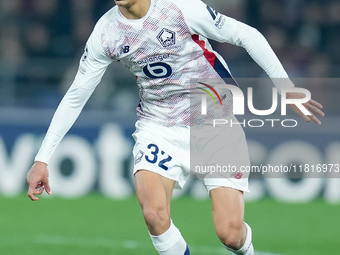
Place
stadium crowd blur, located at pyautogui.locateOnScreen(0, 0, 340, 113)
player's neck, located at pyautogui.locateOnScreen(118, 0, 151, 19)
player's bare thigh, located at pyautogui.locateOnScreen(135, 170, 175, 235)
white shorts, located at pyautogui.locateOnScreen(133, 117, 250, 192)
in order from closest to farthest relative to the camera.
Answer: player's bare thigh, located at pyautogui.locateOnScreen(135, 170, 175, 235), player's neck, located at pyautogui.locateOnScreen(118, 0, 151, 19), white shorts, located at pyautogui.locateOnScreen(133, 117, 250, 192), stadium crowd blur, located at pyautogui.locateOnScreen(0, 0, 340, 113)

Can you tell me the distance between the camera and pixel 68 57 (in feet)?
42.0

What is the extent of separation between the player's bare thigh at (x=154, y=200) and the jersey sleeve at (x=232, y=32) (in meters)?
0.97

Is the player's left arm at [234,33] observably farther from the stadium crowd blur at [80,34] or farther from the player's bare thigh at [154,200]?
the stadium crowd blur at [80,34]

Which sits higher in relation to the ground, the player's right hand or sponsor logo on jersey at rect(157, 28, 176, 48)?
sponsor logo on jersey at rect(157, 28, 176, 48)

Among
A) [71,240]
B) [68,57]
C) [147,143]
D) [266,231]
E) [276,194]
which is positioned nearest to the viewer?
[147,143]

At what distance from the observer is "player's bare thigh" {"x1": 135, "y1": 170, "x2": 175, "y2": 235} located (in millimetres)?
5152

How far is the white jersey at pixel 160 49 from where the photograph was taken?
5402 millimetres

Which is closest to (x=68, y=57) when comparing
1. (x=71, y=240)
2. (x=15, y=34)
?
(x=15, y=34)

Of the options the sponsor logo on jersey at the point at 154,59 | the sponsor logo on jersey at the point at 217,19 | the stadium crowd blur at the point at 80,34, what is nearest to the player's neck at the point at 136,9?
the sponsor logo on jersey at the point at 154,59

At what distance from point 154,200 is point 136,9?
3.96 ft

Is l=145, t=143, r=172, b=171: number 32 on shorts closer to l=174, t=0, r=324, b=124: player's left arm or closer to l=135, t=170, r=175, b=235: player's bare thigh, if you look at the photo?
l=135, t=170, r=175, b=235: player's bare thigh

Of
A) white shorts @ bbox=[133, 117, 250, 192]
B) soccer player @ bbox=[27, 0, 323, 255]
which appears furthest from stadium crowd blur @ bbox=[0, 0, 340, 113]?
soccer player @ bbox=[27, 0, 323, 255]

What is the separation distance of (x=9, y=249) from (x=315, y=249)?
2.65m

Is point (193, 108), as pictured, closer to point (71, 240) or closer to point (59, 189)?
point (71, 240)
